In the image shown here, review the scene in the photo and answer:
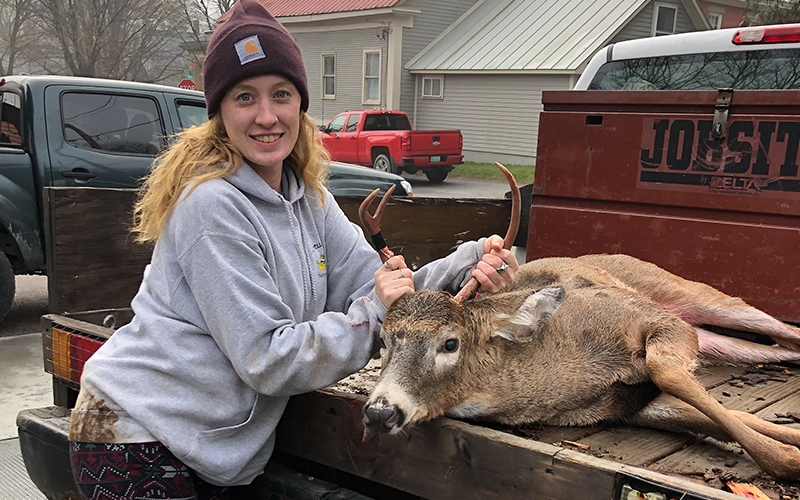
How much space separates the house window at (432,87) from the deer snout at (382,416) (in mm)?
27640

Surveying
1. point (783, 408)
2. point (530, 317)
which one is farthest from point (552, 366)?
point (783, 408)

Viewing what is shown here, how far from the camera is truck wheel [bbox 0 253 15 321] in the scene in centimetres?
697

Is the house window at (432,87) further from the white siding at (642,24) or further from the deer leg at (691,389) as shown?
the deer leg at (691,389)

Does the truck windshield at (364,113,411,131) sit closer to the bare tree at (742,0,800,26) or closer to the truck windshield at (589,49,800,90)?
the bare tree at (742,0,800,26)

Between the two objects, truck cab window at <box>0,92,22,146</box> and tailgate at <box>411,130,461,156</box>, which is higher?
truck cab window at <box>0,92,22,146</box>

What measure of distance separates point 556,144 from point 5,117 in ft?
19.6

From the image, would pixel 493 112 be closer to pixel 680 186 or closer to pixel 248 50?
pixel 680 186

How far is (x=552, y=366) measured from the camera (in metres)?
2.91

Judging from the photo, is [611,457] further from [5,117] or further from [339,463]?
[5,117]

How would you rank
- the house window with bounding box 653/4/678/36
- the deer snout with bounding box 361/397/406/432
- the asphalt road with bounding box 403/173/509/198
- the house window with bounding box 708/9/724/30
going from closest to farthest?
the deer snout with bounding box 361/397/406/432
the asphalt road with bounding box 403/173/509/198
the house window with bounding box 653/4/678/36
the house window with bounding box 708/9/724/30

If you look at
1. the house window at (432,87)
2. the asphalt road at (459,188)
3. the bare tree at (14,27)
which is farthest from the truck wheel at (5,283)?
the bare tree at (14,27)

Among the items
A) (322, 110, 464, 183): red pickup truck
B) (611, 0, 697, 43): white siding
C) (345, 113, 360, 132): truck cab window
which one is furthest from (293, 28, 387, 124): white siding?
(611, 0, 697, 43): white siding

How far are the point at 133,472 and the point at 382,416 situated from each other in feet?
2.69

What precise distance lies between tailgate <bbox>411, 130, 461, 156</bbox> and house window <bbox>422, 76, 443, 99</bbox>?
6293mm
